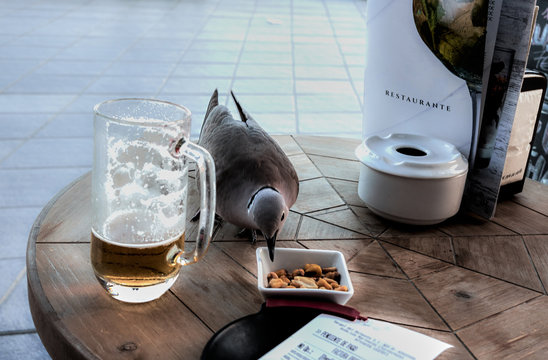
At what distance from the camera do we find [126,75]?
3.57m

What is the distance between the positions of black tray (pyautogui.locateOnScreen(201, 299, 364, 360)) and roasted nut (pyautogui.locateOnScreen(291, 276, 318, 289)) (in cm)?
2

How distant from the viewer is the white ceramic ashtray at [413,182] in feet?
2.93

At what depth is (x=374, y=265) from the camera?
825mm

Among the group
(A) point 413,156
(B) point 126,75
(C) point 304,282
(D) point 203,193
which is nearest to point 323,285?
(C) point 304,282

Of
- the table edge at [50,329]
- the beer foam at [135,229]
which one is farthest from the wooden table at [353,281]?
the beer foam at [135,229]

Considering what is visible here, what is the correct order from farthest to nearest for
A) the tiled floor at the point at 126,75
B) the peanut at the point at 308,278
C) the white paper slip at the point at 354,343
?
the tiled floor at the point at 126,75 → the peanut at the point at 308,278 → the white paper slip at the point at 354,343

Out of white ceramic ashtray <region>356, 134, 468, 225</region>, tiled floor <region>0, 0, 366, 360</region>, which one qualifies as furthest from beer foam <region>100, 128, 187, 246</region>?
tiled floor <region>0, 0, 366, 360</region>

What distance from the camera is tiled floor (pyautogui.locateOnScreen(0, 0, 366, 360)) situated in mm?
2162

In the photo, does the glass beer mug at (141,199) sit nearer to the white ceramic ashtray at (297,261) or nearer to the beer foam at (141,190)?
the beer foam at (141,190)

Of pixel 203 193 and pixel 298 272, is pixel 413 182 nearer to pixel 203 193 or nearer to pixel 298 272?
pixel 298 272

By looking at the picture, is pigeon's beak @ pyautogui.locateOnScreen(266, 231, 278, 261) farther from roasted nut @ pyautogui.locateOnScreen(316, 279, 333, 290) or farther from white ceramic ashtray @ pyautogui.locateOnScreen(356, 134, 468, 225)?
white ceramic ashtray @ pyautogui.locateOnScreen(356, 134, 468, 225)

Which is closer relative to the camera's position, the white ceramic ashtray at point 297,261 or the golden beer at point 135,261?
the golden beer at point 135,261

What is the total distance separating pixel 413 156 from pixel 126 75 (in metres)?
2.97

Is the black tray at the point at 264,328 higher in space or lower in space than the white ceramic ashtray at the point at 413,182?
lower
